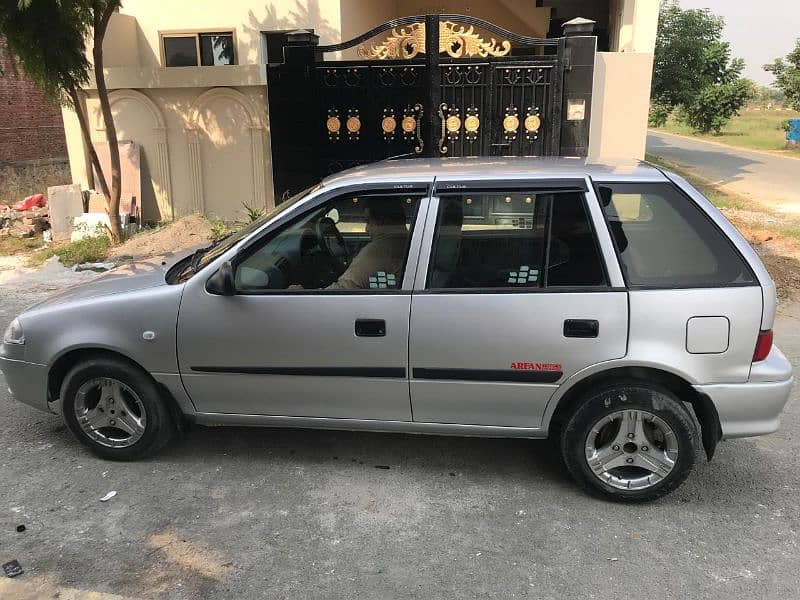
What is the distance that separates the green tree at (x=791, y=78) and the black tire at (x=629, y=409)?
105 ft

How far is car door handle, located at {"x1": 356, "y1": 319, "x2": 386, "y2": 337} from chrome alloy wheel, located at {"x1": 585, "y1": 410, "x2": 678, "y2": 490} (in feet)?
3.94

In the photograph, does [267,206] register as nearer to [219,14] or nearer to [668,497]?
[219,14]

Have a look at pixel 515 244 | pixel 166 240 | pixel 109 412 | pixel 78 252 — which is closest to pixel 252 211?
pixel 166 240

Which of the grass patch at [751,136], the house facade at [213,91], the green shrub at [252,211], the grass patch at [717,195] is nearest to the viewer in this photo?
the house facade at [213,91]

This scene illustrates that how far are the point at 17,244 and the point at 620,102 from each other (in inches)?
372

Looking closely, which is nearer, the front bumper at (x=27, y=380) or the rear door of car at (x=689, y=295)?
the rear door of car at (x=689, y=295)

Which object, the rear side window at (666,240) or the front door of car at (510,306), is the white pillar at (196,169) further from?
the rear side window at (666,240)

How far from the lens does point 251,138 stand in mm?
10422

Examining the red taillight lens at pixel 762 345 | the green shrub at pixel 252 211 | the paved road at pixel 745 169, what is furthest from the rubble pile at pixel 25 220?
the paved road at pixel 745 169

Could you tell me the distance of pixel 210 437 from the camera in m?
4.33

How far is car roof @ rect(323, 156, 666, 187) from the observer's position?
139 inches

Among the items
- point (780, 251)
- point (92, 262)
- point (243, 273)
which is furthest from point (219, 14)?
point (780, 251)

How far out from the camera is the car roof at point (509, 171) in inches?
139

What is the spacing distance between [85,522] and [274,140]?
7.37 metres
